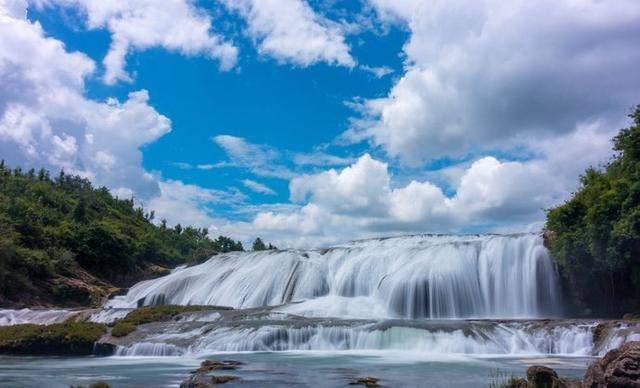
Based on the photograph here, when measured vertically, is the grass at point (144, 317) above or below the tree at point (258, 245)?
below

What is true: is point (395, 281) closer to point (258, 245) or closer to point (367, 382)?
point (367, 382)

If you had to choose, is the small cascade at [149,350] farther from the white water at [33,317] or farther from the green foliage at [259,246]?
the green foliage at [259,246]

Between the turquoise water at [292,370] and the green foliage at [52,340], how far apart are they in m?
2.90

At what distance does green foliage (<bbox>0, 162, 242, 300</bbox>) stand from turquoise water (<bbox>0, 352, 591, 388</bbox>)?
29.2 meters

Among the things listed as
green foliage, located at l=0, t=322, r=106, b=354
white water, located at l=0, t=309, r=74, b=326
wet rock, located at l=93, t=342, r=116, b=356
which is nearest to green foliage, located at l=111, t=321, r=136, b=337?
green foliage, located at l=0, t=322, r=106, b=354

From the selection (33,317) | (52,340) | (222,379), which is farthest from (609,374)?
(33,317)

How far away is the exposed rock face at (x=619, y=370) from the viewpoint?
31.1 ft

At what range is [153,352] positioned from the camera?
2545 centimetres

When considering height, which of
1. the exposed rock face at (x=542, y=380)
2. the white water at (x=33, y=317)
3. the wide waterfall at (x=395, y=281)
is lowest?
the exposed rock face at (x=542, y=380)

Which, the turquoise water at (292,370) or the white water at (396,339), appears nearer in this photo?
the turquoise water at (292,370)

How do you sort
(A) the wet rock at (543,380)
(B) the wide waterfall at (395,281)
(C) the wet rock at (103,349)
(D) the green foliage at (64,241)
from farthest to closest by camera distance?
(D) the green foliage at (64,241), (B) the wide waterfall at (395,281), (C) the wet rock at (103,349), (A) the wet rock at (543,380)

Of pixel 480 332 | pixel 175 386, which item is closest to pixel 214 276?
pixel 480 332

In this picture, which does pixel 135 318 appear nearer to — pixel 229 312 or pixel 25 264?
pixel 229 312

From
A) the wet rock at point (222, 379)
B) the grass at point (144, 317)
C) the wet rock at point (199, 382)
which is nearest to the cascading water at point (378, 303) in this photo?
the grass at point (144, 317)
